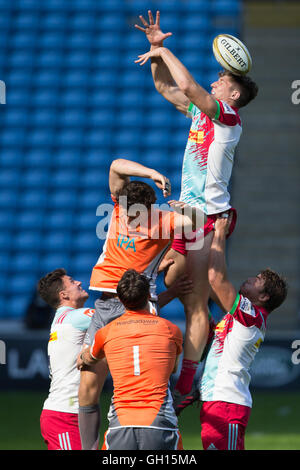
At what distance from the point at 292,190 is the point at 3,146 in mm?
5354

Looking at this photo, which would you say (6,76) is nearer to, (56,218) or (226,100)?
(56,218)

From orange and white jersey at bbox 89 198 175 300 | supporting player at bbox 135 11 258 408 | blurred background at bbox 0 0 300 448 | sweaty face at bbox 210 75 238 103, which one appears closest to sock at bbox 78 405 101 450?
supporting player at bbox 135 11 258 408

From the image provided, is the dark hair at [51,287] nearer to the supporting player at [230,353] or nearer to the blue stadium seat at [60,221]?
the supporting player at [230,353]

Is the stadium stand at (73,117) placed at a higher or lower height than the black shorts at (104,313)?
higher

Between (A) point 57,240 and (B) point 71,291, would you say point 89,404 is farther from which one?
(A) point 57,240

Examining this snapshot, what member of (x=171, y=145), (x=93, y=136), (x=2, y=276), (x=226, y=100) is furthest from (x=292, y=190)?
(x=226, y=100)

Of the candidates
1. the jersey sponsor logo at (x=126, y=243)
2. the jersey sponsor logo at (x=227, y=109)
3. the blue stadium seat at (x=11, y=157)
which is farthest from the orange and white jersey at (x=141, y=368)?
the blue stadium seat at (x=11, y=157)

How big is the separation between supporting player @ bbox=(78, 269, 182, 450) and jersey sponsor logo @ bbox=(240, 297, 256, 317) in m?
0.73

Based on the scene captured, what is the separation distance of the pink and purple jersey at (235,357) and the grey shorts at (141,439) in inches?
33.2

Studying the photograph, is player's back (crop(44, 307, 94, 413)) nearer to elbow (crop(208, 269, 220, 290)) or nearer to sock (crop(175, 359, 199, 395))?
sock (crop(175, 359, 199, 395))

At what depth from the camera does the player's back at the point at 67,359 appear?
514cm

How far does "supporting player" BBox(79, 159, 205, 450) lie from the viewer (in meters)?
4.80

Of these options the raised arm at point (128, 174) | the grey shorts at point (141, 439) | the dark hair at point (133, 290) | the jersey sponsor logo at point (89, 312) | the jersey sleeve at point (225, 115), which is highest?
the jersey sleeve at point (225, 115)

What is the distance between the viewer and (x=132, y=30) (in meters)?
14.8
